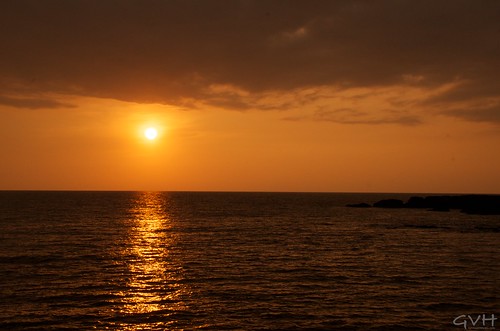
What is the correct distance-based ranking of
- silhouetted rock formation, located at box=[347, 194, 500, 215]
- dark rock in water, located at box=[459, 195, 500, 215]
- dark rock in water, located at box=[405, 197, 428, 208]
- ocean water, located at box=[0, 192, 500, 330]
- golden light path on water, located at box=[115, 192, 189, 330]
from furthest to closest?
dark rock in water, located at box=[405, 197, 428, 208], silhouetted rock formation, located at box=[347, 194, 500, 215], dark rock in water, located at box=[459, 195, 500, 215], golden light path on water, located at box=[115, 192, 189, 330], ocean water, located at box=[0, 192, 500, 330]

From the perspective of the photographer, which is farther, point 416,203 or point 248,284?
point 416,203

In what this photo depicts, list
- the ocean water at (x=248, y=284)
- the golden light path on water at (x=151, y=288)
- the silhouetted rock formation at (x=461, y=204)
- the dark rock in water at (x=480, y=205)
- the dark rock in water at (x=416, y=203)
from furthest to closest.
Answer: the dark rock in water at (x=416, y=203), the silhouetted rock formation at (x=461, y=204), the dark rock in water at (x=480, y=205), the golden light path on water at (x=151, y=288), the ocean water at (x=248, y=284)

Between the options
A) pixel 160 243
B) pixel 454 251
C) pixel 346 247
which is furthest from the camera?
pixel 160 243

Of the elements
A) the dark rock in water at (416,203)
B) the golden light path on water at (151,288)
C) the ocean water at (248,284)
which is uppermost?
the dark rock in water at (416,203)

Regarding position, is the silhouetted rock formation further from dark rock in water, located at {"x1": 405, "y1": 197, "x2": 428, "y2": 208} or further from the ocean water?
the ocean water

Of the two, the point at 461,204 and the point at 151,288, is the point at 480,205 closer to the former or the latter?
the point at 461,204

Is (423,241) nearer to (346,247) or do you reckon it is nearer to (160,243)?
(346,247)

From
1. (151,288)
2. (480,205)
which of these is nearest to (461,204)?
(480,205)

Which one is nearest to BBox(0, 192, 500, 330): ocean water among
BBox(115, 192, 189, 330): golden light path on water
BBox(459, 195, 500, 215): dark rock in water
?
BBox(115, 192, 189, 330): golden light path on water

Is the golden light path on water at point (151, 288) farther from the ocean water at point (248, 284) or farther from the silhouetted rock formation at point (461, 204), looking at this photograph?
the silhouetted rock formation at point (461, 204)

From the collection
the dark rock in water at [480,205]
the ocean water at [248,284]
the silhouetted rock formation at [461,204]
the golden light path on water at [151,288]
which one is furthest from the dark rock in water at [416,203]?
the golden light path on water at [151,288]

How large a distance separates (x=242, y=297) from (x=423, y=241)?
38.6 meters

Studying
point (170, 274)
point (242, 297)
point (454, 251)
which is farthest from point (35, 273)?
point (454, 251)

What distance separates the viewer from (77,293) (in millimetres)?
30734
